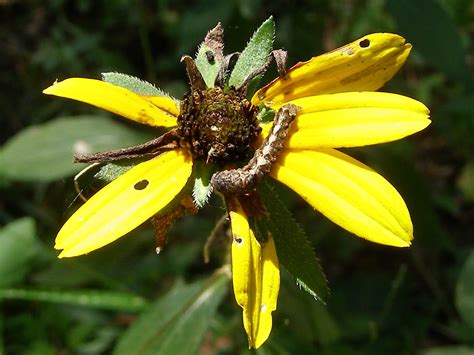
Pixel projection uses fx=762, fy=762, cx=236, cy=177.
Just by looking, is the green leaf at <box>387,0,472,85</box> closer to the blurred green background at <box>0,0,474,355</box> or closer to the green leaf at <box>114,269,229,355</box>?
the blurred green background at <box>0,0,474,355</box>

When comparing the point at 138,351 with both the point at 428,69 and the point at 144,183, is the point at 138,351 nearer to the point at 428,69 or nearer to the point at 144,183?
the point at 144,183

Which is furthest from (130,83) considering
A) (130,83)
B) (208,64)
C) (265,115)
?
(265,115)

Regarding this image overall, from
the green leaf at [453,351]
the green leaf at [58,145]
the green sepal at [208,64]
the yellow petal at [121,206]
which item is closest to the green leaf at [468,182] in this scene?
the green leaf at [453,351]

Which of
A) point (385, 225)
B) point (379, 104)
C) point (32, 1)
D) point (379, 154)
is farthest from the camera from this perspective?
point (32, 1)

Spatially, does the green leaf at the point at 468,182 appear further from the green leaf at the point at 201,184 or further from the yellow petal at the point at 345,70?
the green leaf at the point at 201,184

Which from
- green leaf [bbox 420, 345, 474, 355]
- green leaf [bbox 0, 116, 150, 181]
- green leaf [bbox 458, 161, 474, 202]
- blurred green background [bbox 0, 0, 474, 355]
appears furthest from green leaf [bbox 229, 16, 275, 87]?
green leaf [bbox 458, 161, 474, 202]

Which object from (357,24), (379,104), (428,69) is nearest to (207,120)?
(379,104)
